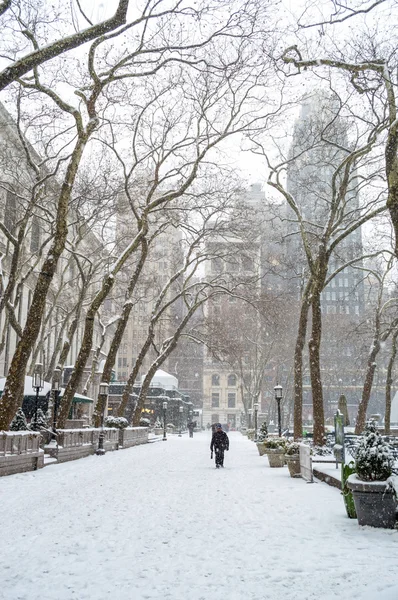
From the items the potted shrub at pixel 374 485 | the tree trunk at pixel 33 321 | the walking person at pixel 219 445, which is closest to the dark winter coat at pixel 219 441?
the walking person at pixel 219 445

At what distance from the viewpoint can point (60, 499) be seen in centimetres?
1087

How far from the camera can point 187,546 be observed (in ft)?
22.4

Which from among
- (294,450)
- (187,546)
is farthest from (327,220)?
(187,546)

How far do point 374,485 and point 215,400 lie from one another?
3869 inches

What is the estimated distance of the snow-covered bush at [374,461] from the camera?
7875mm

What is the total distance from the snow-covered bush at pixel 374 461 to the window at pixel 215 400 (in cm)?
9741

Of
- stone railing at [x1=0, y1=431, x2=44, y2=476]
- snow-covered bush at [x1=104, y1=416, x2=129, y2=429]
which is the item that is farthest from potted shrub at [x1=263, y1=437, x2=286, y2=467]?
snow-covered bush at [x1=104, y1=416, x2=129, y2=429]

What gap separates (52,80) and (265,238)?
44.7 feet

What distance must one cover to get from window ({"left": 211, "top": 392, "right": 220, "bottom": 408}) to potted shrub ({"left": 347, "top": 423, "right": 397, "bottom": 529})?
3834 inches

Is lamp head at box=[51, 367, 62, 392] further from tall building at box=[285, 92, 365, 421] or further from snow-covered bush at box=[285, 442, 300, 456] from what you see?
tall building at box=[285, 92, 365, 421]

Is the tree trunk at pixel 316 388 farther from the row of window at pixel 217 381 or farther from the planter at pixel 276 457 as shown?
the row of window at pixel 217 381

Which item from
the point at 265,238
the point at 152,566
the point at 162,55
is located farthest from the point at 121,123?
the point at 152,566

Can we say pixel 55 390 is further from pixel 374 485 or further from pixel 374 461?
pixel 374 485

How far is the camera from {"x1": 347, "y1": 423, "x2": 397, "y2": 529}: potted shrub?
302 inches
